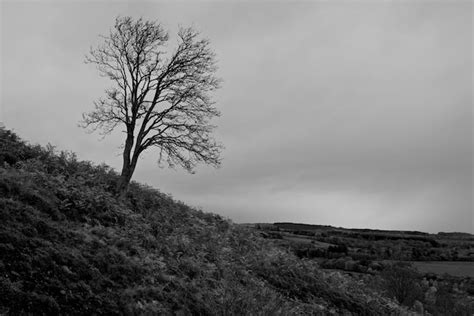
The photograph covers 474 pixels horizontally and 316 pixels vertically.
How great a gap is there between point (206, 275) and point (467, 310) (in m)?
44.8

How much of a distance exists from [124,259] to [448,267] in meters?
99.0

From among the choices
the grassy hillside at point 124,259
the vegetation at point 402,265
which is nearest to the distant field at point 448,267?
the vegetation at point 402,265

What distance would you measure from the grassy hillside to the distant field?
7422cm

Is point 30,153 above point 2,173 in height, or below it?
above

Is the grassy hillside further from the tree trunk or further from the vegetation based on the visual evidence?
the vegetation

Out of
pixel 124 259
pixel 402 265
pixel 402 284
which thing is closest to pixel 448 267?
pixel 402 265

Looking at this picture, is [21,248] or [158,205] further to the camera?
[158,205]

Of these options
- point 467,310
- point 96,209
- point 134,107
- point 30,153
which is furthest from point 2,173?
point 467,310

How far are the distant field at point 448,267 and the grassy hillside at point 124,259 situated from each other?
244ft

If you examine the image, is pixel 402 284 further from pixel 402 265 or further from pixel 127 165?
pixel 127 165

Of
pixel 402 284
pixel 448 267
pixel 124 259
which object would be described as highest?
pixel 448 267

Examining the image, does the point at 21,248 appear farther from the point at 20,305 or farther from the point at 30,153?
the point at 30,153

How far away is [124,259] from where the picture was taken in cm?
1214

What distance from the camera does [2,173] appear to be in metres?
13.2
